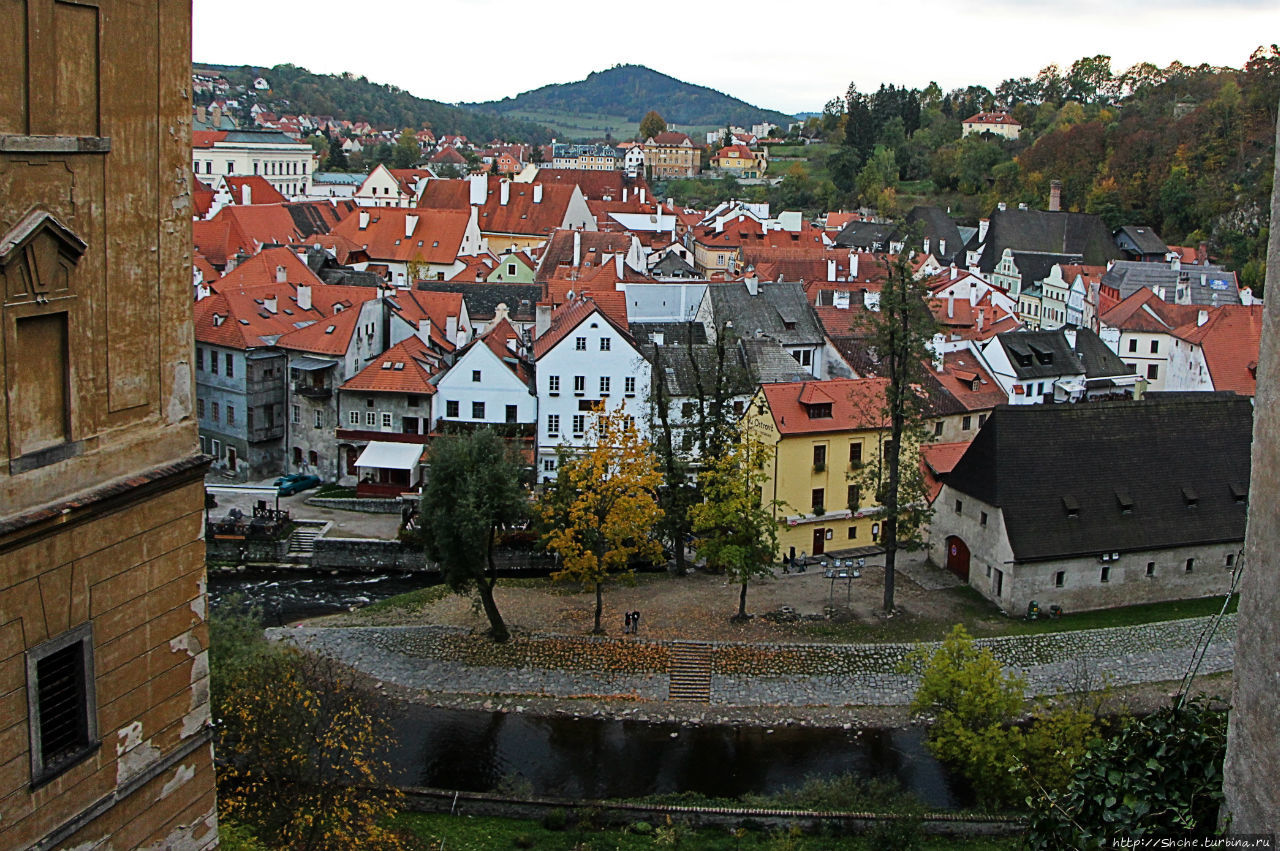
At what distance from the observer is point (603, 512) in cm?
2869

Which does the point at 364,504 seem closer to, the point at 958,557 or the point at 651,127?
the point at 958,557

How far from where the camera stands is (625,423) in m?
35.7

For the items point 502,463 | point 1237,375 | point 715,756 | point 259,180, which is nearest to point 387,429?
point 502,463

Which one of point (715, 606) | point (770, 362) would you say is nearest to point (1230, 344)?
point (770, 362)

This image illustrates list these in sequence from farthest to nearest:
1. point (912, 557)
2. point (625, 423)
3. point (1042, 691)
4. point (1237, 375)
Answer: point (1237, 375)
point (625, 423)
point (912, 557)
point (1042, 691)

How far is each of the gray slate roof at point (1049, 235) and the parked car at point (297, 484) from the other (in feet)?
154

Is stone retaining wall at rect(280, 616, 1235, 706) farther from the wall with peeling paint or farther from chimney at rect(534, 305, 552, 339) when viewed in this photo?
the wall with peeling paint

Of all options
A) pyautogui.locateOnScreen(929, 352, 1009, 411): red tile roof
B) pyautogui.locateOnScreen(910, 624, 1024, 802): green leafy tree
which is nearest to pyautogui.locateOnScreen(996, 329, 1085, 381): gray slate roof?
pyautogui.locateOnScreen(929, 352, 1009, 411): red tile roof

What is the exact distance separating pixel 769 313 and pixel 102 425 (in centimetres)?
3800

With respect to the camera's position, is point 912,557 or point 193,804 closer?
point 193,804

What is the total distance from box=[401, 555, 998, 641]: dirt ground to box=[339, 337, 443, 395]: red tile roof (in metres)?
8.91

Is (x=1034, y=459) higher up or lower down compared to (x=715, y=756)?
higher up

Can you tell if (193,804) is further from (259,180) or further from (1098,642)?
(259,180)

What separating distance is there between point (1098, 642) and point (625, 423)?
45.3 ft
